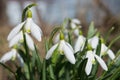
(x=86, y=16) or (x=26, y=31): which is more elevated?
(x=26, y=31)

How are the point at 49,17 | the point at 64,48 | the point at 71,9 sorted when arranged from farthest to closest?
the point at 71,9
the point at 49,17
the point at 64,48

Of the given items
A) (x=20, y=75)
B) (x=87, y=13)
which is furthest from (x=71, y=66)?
(x=87, y=13)

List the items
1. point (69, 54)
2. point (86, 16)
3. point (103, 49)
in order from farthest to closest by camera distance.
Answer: point (86, 16), point (103, 49), point (69, 54)

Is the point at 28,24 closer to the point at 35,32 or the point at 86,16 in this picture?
the point at 35,32

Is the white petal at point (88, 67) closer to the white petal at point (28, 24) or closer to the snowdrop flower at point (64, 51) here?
the snowdrop flower at point (64, 51)

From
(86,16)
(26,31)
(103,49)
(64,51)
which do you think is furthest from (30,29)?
(86,16)

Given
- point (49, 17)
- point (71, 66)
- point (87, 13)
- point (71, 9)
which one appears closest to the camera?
point (71, 66)

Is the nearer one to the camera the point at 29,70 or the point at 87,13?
the point at 29,70

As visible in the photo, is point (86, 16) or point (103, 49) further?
point (86, 16)

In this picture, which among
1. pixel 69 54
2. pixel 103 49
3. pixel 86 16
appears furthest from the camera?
pixel 86 16

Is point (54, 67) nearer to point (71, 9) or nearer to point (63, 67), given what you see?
point (63, 67)

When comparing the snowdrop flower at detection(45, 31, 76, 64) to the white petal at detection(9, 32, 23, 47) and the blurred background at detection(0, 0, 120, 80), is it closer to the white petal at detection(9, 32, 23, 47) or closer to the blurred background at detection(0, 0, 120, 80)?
the white petal at detection(9, 32, 23, 47)
